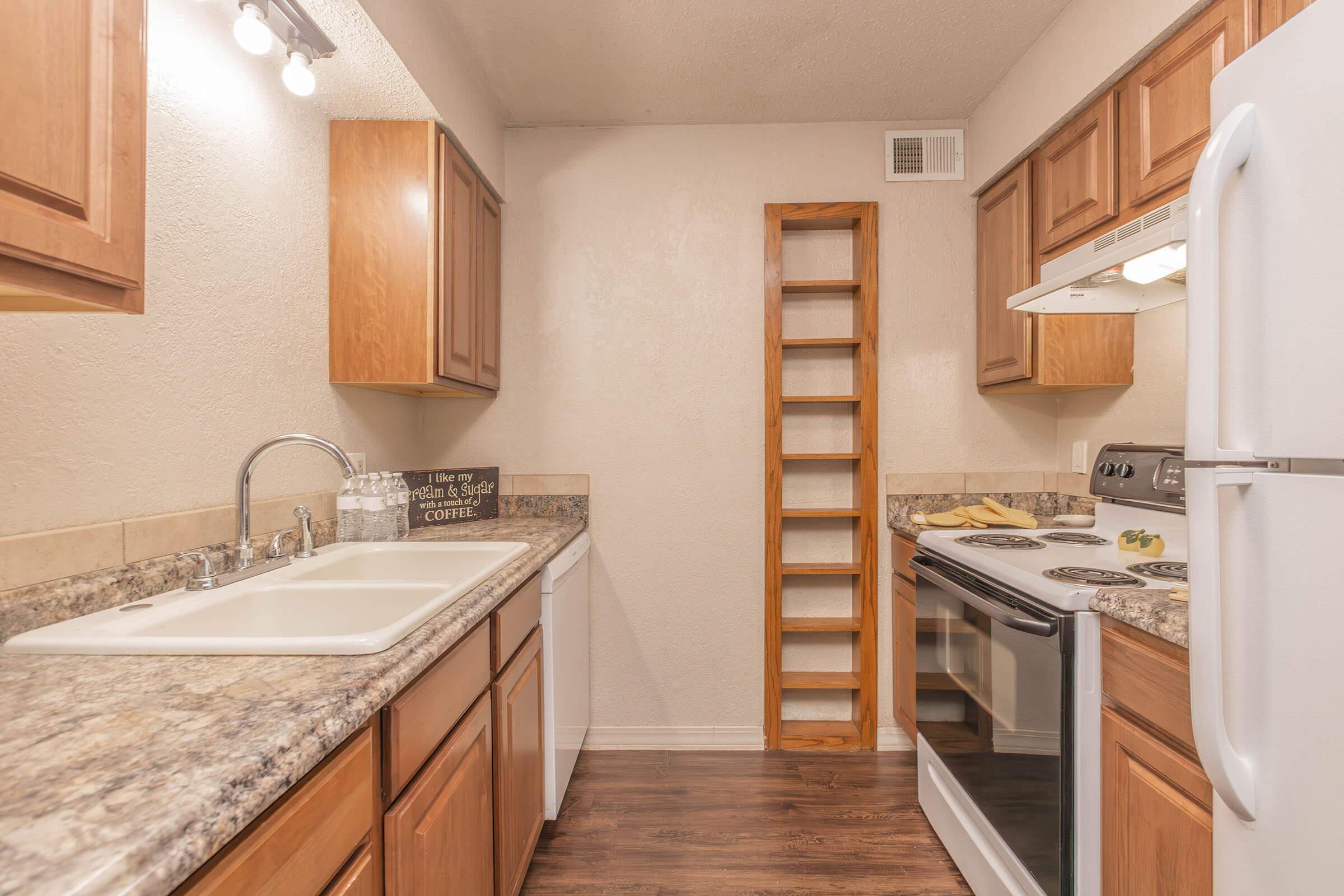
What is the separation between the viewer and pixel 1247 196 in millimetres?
750

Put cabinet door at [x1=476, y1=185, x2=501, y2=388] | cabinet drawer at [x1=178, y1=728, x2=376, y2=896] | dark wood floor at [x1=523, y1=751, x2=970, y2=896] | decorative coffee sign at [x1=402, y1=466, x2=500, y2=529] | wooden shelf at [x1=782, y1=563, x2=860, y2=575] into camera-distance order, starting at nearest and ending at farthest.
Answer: cabinet drawer at [x1=178, y1=728, x2=376, y2=896] < dark wood floor at [x1=523, y1=751, x2=970, y2=896] < decorative coffee sign at [x1=402, y1=466, x2=500, y2=529] < cabinet door at [x1=476, y1=185, x2=501, y2=388] < wooden shelf at [x1=782, y1=563, x2=860, y2=575]

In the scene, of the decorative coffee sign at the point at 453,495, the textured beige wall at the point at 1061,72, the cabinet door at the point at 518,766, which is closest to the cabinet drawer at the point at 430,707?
the cabinet door at the point at 518,766

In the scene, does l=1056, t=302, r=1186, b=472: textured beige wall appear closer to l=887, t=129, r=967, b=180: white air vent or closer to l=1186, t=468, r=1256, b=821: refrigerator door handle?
l=887, t=129, r=967, b=180: white air vent

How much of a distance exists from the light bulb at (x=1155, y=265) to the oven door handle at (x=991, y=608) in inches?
30.7

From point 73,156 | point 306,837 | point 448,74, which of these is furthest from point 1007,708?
point 448,74

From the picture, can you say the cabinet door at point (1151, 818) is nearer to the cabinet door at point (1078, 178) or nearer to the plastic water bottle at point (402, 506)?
the cabinet door at point (1078, 178)

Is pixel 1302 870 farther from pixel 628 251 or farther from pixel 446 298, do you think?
pixel 628 251

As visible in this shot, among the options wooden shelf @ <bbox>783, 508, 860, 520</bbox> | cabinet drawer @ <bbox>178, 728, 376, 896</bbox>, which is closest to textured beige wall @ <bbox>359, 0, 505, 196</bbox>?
cabinet drawer @ <bbox>178, 728, 376, 896</bbox>

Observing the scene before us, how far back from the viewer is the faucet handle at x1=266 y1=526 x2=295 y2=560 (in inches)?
55.8

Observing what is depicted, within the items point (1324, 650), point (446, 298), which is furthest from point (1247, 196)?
point (446, 298)

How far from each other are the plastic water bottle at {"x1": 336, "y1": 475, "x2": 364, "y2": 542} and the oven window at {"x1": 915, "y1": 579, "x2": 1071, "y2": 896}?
68.4 inches

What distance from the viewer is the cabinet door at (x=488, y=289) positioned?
2.30 meters

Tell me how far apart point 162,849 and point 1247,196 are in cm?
128

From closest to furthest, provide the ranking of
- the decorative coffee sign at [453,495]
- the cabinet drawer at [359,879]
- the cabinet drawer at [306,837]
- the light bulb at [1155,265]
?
the cabinet drawer at [306,837] → the cabinet drawer at [359,879] → the light bulb at [1155,265] → the decorative coffee sign at [453,495]
